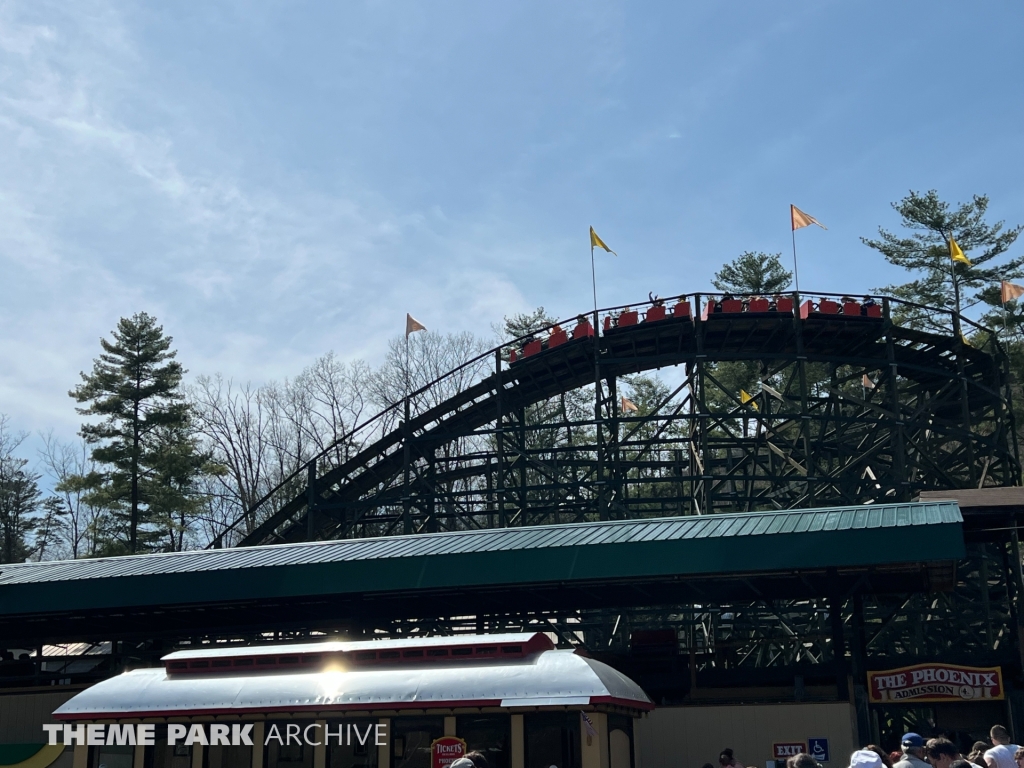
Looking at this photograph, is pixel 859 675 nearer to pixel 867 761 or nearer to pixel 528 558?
pixel 528 558

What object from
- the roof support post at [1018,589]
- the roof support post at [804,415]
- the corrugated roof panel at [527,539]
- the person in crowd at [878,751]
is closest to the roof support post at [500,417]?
the roof support post at [804,415]

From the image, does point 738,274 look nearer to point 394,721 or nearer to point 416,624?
point 416,624

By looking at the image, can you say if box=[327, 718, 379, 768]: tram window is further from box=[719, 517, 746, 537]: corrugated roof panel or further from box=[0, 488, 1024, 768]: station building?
box=[719, 517, 746, 537]: corrugated roof panel

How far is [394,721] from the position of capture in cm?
1512

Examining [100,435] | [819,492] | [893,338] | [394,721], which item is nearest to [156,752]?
[394,721]

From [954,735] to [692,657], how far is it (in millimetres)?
5176

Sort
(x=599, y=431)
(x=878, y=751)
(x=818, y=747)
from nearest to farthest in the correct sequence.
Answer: (x=878, y=751), (x=818, y=747), (x=599, y=431)

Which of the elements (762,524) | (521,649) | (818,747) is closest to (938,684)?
(818,747)

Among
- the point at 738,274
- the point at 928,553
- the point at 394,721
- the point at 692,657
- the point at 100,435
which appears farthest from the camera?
the point at 738,274

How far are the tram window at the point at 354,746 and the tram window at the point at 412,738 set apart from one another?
300 millimetres

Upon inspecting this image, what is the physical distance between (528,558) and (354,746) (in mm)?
5783

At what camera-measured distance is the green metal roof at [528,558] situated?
60.3ft

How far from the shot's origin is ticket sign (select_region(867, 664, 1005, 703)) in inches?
723

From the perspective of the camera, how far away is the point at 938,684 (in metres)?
18.6
